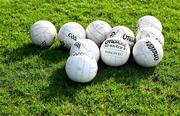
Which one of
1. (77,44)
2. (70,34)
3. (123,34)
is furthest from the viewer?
(70,34)

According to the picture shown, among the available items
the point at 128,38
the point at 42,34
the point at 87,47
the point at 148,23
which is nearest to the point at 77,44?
the point at 87,47

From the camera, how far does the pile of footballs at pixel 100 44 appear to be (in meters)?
7.91

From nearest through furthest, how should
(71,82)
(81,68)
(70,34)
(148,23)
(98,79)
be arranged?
(81,68) → (71,82) → (98,79) → (70,34) → (148,23)

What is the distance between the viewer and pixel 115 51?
831 cm

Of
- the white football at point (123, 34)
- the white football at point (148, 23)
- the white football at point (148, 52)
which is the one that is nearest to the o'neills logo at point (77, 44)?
the white football at point (123, 34)

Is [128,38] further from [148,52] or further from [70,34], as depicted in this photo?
[70,34]

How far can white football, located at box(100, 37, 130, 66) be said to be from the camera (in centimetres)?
831

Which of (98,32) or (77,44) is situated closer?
(77,44)

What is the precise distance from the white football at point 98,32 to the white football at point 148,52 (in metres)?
0.87

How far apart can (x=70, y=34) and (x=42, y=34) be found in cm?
63

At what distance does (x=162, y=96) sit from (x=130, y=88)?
0.63 m

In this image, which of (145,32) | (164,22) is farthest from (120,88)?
(164,22)

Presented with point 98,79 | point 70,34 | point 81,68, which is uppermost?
point 70,34

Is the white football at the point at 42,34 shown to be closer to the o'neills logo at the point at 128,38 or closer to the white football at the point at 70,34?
the white football at the point at 70,34
